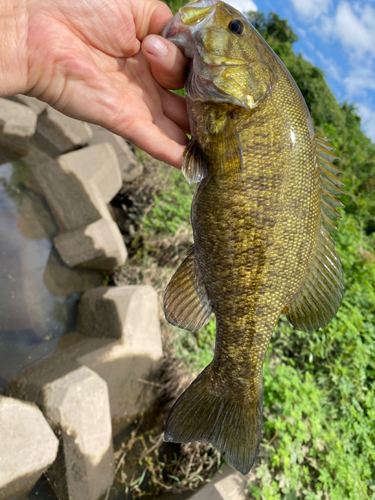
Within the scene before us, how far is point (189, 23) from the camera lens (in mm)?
1721

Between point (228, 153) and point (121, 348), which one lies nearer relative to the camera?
point (228, 153)

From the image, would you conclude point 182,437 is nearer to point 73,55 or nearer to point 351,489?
point 73,55

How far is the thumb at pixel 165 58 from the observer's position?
5.77 ft

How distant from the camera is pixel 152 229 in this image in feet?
14.6

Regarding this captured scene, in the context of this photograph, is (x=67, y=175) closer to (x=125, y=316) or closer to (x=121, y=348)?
(x=125, y=316)

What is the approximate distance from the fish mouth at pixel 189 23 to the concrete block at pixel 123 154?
10.1 ft

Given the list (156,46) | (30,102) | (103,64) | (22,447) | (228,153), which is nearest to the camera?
(228,153)

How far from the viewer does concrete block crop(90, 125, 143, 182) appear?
471 cm

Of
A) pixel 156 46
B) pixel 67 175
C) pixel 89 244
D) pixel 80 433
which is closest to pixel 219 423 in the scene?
pixel 80 433

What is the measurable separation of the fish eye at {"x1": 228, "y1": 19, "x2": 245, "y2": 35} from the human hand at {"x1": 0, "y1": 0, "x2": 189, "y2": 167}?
293 millimetres

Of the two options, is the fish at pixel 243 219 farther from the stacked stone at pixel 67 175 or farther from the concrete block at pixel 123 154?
the concrete block at pixel 123 154

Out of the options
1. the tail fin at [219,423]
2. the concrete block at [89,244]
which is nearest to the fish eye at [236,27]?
the tail fin at [219,423]

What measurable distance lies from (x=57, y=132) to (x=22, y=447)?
10.8 ft

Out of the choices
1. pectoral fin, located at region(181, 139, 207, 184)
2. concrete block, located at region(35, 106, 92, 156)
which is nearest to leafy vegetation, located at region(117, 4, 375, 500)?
concrete block, located at region(35, 106, 92, 156)
